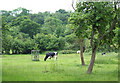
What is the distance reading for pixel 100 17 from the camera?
4.32 meters

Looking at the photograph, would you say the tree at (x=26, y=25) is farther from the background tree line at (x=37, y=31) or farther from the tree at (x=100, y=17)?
the tree at (x=100, y=17)

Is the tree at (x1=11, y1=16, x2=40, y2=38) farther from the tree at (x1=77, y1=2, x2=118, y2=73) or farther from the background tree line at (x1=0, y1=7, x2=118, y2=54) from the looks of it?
the tree at (x1=77, y1=2, x2=118, y2=73)

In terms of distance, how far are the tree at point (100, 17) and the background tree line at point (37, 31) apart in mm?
1568

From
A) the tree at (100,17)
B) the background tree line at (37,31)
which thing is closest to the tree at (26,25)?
the background tree line at (37,31)

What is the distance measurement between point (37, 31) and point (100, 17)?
3.08 metres

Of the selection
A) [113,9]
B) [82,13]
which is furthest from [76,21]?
[113,9]

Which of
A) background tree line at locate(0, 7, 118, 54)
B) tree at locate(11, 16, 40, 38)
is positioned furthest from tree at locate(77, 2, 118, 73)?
tree at locate(11, 16, 40, 38)

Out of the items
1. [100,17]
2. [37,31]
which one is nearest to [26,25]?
[37,31]

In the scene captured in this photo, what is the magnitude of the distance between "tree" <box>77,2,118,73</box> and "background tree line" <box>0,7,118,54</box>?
1.57 m

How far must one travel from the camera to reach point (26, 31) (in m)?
6.62

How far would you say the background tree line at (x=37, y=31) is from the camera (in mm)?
6438

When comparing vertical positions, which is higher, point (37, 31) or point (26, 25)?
point (26, 25)

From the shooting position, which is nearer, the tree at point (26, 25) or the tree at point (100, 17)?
the tree at point (100, 17)

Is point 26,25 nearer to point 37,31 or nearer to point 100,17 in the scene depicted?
point 37,31
